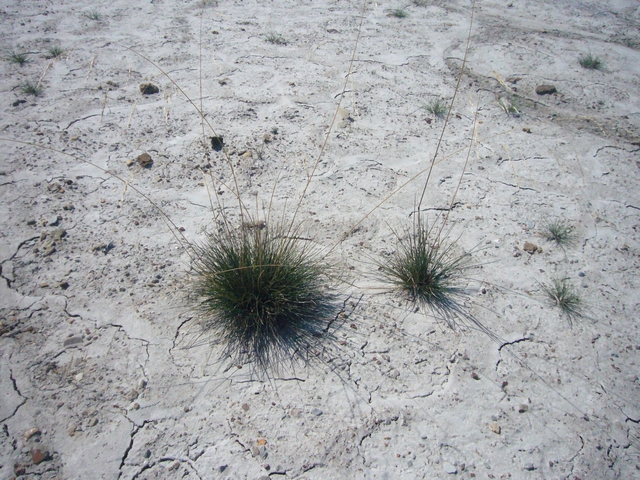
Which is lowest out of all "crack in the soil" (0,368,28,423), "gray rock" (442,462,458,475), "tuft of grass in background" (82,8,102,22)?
"crack in the soil" (0,368,28,423)

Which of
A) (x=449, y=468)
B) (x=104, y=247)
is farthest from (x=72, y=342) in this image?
(x=449, y=468)

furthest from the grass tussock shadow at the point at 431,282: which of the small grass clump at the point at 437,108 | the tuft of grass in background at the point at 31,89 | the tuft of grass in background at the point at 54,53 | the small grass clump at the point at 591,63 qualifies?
the tuft of grass in background at the point at 54,53

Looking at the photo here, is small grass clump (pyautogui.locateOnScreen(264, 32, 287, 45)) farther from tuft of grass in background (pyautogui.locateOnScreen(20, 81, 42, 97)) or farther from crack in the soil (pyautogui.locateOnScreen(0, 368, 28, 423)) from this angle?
crack in the soil (pyautogui.locateOnScreen(0, 368, 28, 423))

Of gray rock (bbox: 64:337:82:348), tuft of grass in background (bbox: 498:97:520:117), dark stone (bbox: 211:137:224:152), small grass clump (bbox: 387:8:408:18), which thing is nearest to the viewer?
gray rock (bbox: 64:337:82:348)

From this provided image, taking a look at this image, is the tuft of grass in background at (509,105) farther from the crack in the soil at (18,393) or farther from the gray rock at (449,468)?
the crack in the soil at (18,393)

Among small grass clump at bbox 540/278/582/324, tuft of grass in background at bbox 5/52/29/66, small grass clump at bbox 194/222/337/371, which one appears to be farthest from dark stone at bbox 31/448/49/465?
tuft of grass in background at bbox 5/52/29/66
